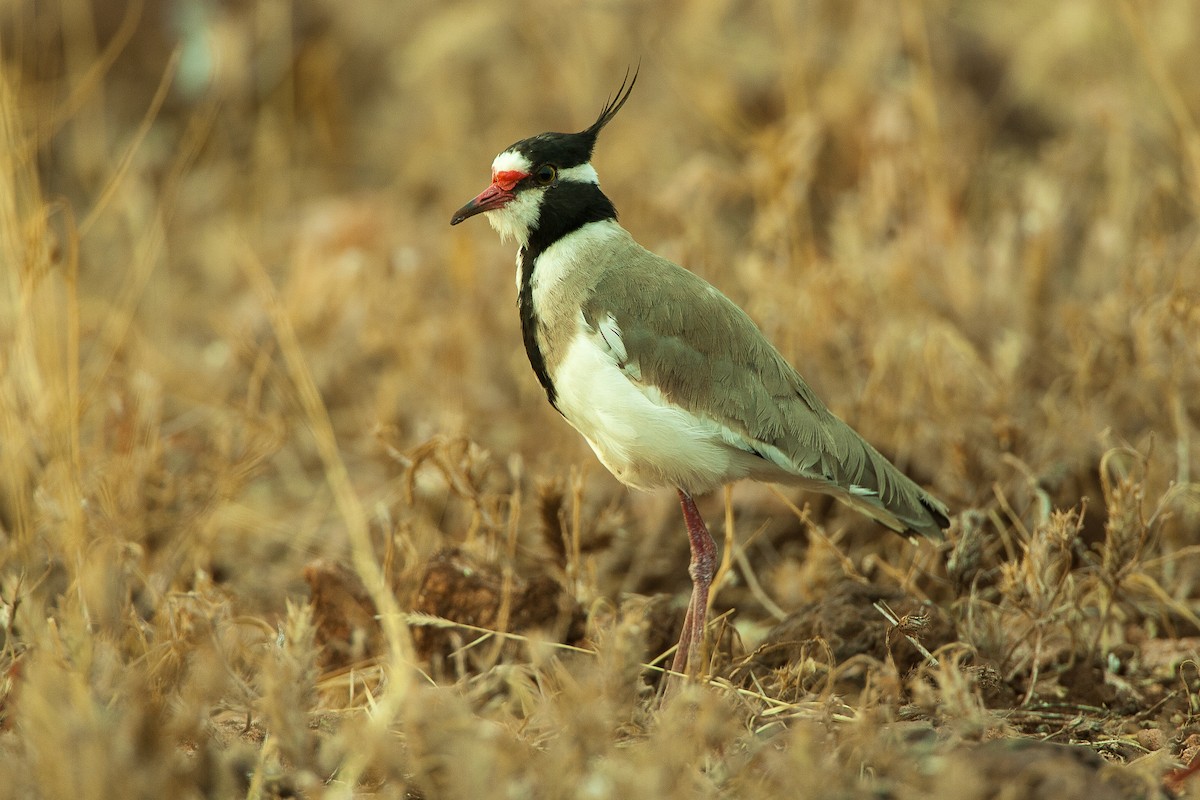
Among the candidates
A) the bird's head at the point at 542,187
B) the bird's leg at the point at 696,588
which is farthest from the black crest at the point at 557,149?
the bird's leg at the point at 696,588

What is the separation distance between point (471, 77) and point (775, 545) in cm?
444

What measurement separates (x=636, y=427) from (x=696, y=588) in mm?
523

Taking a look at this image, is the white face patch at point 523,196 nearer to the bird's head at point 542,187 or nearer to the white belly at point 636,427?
the bird's head at point 542,187

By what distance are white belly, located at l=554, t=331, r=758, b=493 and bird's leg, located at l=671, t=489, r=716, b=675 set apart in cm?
17

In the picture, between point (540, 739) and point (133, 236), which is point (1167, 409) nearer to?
point (540, 739)

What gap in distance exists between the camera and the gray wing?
3109 mm

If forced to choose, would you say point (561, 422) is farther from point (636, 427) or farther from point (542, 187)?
point (636, 427)

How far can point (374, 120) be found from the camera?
793cm

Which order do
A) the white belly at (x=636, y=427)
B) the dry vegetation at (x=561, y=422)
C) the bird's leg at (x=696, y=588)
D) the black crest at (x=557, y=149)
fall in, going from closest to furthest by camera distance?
the dry vegetation at (x=561, y=422), the white belly at (x=636, y=427), the bird's leg at (x=696, y=588), the black crest at (x=557, y=149)

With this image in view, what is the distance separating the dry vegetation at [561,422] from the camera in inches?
93.6

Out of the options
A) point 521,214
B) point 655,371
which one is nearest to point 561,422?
point 521,214

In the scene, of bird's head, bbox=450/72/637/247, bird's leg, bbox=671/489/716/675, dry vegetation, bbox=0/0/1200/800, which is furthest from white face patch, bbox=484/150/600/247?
bird's leg, bbox=671/489/716/675

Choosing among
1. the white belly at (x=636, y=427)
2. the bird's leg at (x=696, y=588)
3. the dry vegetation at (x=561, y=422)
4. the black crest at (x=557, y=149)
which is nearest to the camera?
the dry vegetation at (x=561, y=422)

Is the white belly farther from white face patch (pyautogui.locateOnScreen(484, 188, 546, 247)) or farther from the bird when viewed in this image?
white face patch (pyautogui.locateOnScreen(484, 188, 546, 247))
